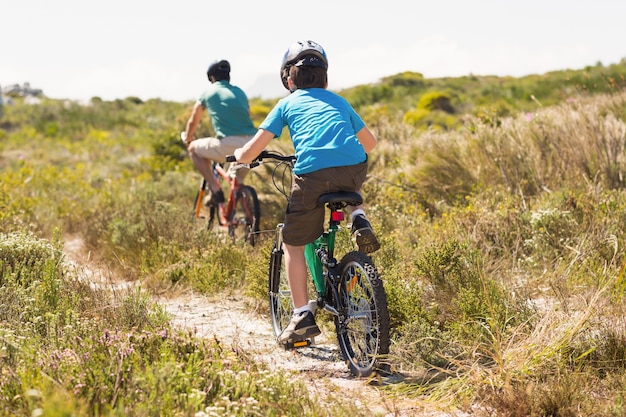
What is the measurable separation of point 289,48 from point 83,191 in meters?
7.54

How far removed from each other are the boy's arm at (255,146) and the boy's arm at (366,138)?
605 mm

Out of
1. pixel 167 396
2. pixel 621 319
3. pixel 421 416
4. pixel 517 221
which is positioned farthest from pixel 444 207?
pixel 167 396

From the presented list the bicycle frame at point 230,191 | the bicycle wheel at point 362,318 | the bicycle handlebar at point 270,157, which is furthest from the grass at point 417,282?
the bicycle handlebar at point 270,157

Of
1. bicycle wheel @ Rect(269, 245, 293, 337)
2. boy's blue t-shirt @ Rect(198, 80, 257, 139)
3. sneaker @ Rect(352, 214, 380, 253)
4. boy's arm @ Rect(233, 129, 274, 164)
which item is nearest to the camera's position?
sneaker @ Rect(352, 214, 380, 253)

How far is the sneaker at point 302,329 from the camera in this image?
4.41 metres

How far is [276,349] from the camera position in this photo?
4965mm

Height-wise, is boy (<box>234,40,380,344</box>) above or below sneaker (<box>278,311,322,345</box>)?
above

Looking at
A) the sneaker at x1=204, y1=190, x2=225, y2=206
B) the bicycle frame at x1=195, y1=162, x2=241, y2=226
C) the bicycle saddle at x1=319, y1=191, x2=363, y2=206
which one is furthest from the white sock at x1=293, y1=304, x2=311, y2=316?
the sneaker at x1=204, y1=190, x2=225, y2=206

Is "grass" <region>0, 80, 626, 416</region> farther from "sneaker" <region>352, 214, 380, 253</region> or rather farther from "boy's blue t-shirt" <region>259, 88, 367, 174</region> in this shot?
"boy's blue t-shirt" <region>259, 88, 367, 174</region>

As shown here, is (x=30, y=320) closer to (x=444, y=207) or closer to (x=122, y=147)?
(x=444, y=207)

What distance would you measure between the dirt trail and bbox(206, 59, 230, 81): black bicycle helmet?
2.92 meters

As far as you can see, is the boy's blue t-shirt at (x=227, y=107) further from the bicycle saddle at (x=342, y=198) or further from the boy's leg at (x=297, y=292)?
the bicycle saddle at (x=342, y=198)

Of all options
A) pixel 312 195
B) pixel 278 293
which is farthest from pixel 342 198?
pixel 278 293

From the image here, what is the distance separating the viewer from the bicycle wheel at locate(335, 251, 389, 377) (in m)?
3.93
